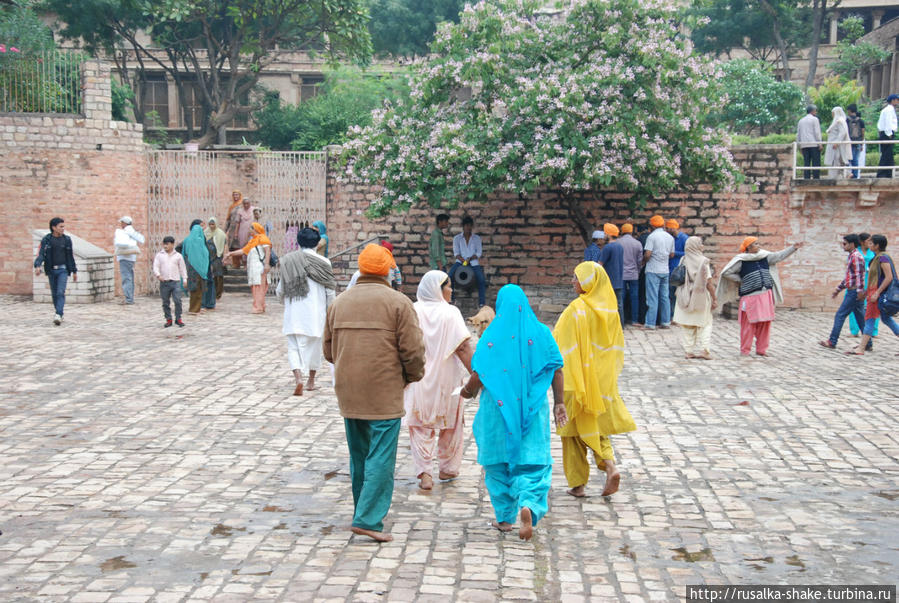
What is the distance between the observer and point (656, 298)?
1516 centimetres

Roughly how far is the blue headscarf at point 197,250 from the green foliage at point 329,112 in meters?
13.3

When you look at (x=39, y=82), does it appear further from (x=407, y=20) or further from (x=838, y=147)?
(x=407, y=20)

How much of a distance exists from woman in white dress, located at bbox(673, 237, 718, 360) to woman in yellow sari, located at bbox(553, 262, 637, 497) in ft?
19.4

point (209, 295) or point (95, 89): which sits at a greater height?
point (95, 89)

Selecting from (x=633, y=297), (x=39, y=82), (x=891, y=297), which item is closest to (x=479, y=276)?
(x=633, y=297)

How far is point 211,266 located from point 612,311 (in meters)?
12.2

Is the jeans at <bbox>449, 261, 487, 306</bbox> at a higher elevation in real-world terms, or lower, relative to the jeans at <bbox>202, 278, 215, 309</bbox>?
higher

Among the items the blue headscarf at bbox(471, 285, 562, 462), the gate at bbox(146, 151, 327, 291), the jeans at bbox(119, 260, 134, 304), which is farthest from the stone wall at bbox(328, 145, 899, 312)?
the blue headscarf at bbox(471, 285, 562, 462)

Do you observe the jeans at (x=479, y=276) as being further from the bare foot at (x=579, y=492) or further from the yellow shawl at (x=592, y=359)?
the bare foot at (x=579, y=492)

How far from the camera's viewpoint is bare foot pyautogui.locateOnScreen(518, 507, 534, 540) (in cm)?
524

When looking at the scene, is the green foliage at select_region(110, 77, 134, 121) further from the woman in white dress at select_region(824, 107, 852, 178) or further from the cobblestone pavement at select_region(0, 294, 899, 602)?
the woman in white dress at select_region(824, 107, 852, 178)

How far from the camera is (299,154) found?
2080cm

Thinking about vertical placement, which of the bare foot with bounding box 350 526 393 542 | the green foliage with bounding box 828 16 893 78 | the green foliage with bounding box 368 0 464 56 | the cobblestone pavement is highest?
the green foliage with bounding box 368 0 464 56

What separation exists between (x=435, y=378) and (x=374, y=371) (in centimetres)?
108
